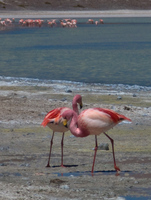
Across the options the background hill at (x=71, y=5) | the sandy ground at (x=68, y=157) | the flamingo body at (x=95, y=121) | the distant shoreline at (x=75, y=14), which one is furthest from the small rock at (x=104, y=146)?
the background hill at (x=71, y=5)

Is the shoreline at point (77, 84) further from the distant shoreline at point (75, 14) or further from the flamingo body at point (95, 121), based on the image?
the distant shoreline at point (75, 14)

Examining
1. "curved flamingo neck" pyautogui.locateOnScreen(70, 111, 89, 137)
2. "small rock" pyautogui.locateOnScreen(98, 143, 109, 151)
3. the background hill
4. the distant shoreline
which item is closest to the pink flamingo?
A: "curved flamingo neck" pyautogui.locateOnScreen(70, 111, 89, 137)

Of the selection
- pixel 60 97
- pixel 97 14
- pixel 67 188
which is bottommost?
pixel 97 14

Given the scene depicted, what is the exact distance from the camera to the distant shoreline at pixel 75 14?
95.6m

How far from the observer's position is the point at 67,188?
613 centimetres

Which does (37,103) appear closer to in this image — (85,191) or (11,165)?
(11,165)

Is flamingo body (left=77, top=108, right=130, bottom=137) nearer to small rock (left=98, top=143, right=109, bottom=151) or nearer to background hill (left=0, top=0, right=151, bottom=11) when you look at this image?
small rock (left=98, top=143, right=109, bottom=151)

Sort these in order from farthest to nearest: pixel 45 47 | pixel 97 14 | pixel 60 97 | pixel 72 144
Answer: pixel 97 14 → pixel 45 47 → pixel 60 97 → pixel 72 144

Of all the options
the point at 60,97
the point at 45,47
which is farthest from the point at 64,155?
the point at 45,47

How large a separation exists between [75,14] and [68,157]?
305 feet

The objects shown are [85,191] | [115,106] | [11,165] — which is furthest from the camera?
[115,106]

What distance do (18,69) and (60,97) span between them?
9.58m

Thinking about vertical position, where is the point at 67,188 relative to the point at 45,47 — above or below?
above

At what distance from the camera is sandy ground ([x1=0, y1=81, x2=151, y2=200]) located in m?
6.07
